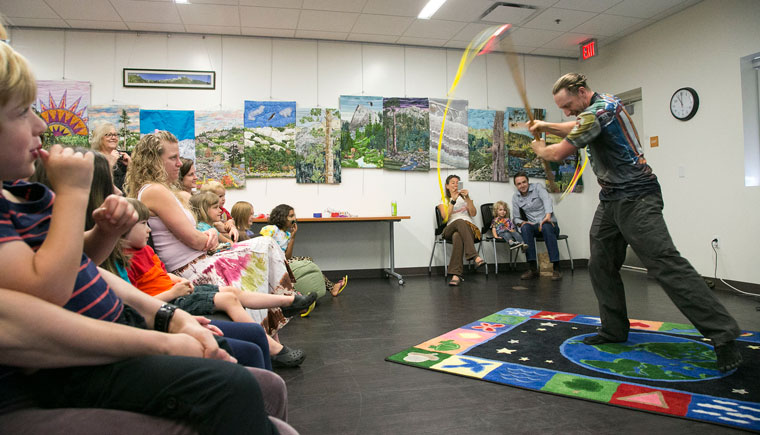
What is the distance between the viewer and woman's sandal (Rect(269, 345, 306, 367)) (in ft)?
7.82

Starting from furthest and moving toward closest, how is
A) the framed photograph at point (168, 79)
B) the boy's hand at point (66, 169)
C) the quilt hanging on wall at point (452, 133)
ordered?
the quilt hanging on wall at point (452, 133), the framed photograph at point (168, 79), the boy's hand at point (66, 169)

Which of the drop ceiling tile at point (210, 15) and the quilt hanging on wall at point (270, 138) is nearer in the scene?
the drop ceiling tile at point (210, 15)

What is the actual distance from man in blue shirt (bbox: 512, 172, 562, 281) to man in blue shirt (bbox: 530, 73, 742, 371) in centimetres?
318

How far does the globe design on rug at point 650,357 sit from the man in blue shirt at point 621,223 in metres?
0.09

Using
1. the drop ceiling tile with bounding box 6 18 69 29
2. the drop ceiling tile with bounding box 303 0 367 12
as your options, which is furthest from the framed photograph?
the drop ceiling tile with bounding box 303 0 367 12

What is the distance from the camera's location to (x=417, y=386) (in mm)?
2096

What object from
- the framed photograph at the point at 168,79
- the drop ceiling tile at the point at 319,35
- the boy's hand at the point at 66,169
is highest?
the drop ceiling tile at the point at 319,35

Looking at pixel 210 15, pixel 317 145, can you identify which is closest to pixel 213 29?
pixel 210 15

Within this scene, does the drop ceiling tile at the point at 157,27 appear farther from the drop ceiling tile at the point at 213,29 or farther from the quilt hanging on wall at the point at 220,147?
the quilt hanging on wall at the point at 220,147

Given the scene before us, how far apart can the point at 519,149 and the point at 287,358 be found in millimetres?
5425

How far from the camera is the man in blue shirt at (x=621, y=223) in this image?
2207 millimetres

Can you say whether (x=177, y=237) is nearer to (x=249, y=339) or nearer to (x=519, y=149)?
(x=249, y=339)

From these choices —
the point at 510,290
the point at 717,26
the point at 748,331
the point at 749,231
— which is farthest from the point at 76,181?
the point at 717,26

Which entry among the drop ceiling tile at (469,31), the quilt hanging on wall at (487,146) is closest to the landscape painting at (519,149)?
the quilt hanging on wall at (487,146)
